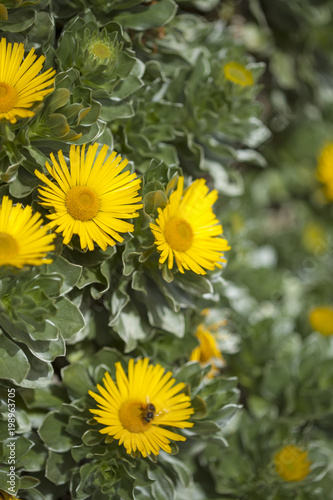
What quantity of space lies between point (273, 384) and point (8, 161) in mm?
959

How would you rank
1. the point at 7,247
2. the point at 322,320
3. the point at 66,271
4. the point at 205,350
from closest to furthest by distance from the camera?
the point at 7,247
the point at 66,271
the point at 205,350
the point at 322,320

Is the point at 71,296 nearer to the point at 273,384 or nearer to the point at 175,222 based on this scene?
the point at 175,222

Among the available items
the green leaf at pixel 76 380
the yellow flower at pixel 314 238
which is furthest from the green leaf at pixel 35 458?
the yellow flower at pixel 314 238

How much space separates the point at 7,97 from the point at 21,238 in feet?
0.84

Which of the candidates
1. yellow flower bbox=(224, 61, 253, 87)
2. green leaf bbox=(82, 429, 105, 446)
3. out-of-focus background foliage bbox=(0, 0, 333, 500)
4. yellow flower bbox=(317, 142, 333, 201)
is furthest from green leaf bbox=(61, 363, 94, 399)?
yellow flower bbox=(317, 142, 333, 201)

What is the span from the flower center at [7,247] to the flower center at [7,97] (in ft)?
0.74

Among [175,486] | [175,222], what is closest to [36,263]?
[175,222]

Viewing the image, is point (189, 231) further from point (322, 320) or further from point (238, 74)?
point (322, 320)

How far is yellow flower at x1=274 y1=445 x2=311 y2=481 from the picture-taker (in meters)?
1.26

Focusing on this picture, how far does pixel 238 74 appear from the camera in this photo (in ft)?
4.25

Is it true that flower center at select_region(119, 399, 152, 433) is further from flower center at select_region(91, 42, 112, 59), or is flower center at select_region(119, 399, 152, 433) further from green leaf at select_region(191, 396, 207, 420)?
flower center at select_region(91, 42, 112, 59)

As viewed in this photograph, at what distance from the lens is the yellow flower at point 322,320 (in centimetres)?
168

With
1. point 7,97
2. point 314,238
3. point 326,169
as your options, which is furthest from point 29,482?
point 326,169

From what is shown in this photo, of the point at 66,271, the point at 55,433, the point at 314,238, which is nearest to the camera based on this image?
the point at 66,271
